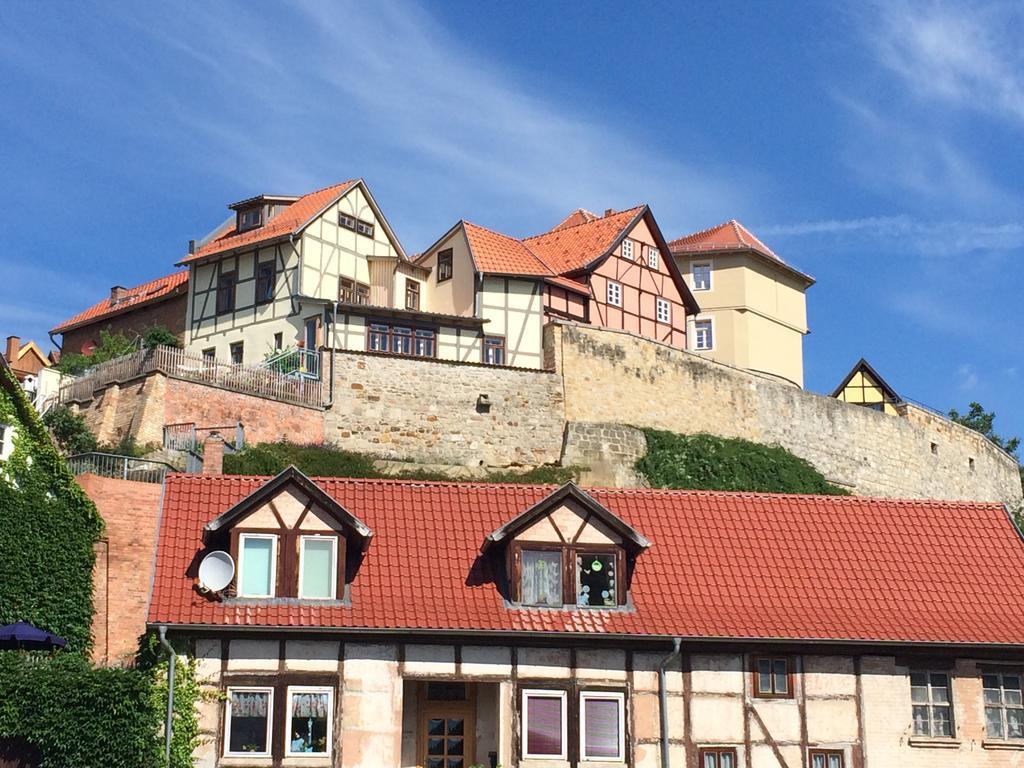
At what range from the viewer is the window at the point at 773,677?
81.5 feet

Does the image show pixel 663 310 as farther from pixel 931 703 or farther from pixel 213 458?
pixel 931 703

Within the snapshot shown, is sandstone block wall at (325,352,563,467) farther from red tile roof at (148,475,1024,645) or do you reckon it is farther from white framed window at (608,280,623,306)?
red tile roof at (148,475,1024,645)

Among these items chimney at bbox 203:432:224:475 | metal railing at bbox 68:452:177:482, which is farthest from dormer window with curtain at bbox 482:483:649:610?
metal railing at bbox 68:452:177:482

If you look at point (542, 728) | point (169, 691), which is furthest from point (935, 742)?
point (169, 691)

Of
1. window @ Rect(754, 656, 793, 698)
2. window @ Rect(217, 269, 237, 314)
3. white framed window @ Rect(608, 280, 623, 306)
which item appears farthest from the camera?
white framed window @ Rect(608, 280, 623, 306)

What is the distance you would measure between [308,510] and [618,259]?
29.8 m

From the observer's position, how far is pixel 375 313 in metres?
47.6

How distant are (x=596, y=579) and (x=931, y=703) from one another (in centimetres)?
572

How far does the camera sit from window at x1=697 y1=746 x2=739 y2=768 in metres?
24.4

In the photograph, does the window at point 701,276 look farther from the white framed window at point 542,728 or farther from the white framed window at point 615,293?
the white framed window at point 542,728

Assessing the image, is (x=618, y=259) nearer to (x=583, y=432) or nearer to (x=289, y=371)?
(x=583, y=432)

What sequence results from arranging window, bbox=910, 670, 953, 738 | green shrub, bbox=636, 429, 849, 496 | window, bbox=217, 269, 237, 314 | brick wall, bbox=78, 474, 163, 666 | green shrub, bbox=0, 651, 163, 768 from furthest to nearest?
window, bbox=217, 269, 237, 314 → green shrub, bbox=636, 429, 849, 496 → brick wall, bbox=78, 474, 163, 666 → window, bbox=910, 670, 953, 738 → green shrub, bbox=0, 651, 163, 768

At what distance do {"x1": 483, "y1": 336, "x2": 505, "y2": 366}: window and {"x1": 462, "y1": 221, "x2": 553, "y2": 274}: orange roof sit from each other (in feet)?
6.89

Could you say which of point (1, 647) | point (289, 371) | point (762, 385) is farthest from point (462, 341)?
point (1, 647)
